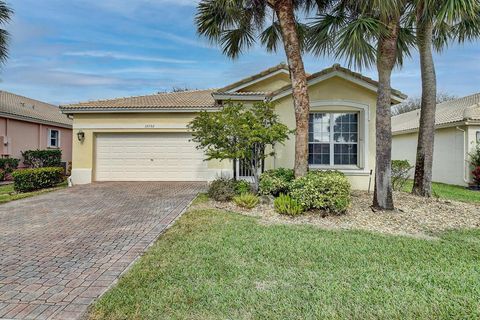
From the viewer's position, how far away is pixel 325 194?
8.23 m

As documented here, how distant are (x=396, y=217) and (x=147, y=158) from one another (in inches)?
462

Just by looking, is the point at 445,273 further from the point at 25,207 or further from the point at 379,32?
the point at 25,207

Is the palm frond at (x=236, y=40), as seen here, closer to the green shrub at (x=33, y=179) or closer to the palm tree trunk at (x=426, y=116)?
the palm tree trunk at (x=426, y=116)

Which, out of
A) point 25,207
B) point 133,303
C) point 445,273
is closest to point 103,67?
point 25,207

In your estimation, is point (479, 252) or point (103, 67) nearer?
point (479, 252)

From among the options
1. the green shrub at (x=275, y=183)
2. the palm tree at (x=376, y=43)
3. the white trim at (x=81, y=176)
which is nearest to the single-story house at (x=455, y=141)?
the palm tree at (x=376, y=43)

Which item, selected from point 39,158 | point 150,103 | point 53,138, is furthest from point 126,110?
point 53,138

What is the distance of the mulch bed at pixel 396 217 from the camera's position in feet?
23.8

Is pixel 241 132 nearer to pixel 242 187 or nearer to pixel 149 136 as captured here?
pixel 242 187

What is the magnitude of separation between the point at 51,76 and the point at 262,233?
Result: 101 feet

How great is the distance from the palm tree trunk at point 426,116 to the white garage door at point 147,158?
377 inches

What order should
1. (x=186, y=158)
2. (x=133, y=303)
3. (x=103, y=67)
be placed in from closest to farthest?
(x=133, y=303), (x=186, y=158), (x=103, y=67)

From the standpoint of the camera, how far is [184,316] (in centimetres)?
340

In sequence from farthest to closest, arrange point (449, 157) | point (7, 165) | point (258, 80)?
point (7, 165) → point (449, 157) → point (258, 80)
